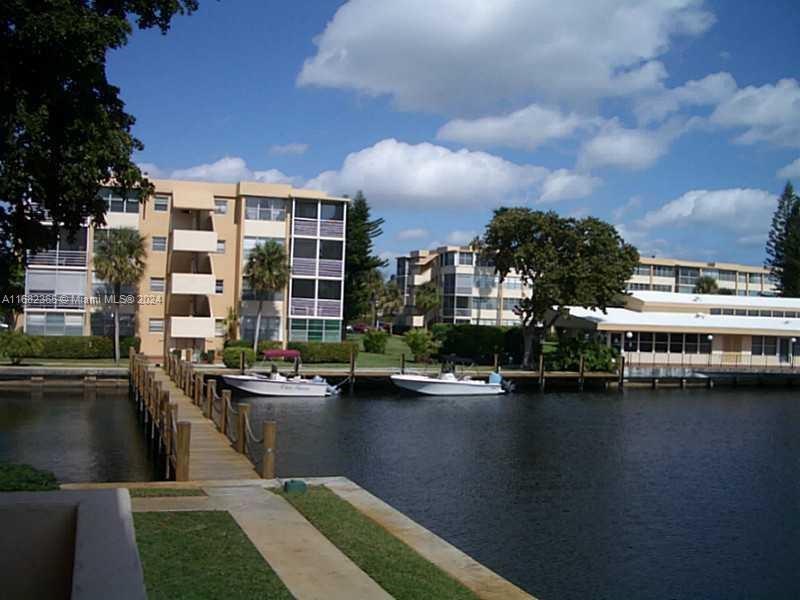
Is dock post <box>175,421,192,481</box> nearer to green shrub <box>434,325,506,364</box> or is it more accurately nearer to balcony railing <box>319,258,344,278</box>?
balcony railing <box>319,258,344,278</box>

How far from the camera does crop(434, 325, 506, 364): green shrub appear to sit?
2404 inches

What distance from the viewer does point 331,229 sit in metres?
57.6

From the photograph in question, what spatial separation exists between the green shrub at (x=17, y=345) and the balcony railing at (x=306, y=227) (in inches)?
696

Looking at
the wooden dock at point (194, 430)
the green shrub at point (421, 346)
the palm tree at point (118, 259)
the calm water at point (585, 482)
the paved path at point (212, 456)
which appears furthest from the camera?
the green shrub at point (421, 346)

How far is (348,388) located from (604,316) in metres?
21.8

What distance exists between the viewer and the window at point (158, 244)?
183ft

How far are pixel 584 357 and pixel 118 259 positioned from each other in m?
29.9

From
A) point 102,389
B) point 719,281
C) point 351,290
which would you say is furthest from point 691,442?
point 719,281

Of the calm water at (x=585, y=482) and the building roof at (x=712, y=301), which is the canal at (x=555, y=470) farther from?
the building roof at (x=712, y=301)

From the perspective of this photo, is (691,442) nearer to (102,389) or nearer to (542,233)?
(542,233)

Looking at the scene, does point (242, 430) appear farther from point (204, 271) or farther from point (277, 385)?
point (204, 271)

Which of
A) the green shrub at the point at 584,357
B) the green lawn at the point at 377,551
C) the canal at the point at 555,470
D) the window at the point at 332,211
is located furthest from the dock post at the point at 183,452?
the green shrub at the point at 584,357

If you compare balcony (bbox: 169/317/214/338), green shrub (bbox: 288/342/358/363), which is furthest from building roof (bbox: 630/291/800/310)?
balcony (bbox: 169/317/214/338)

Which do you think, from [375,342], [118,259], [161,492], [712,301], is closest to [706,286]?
[712,301]
